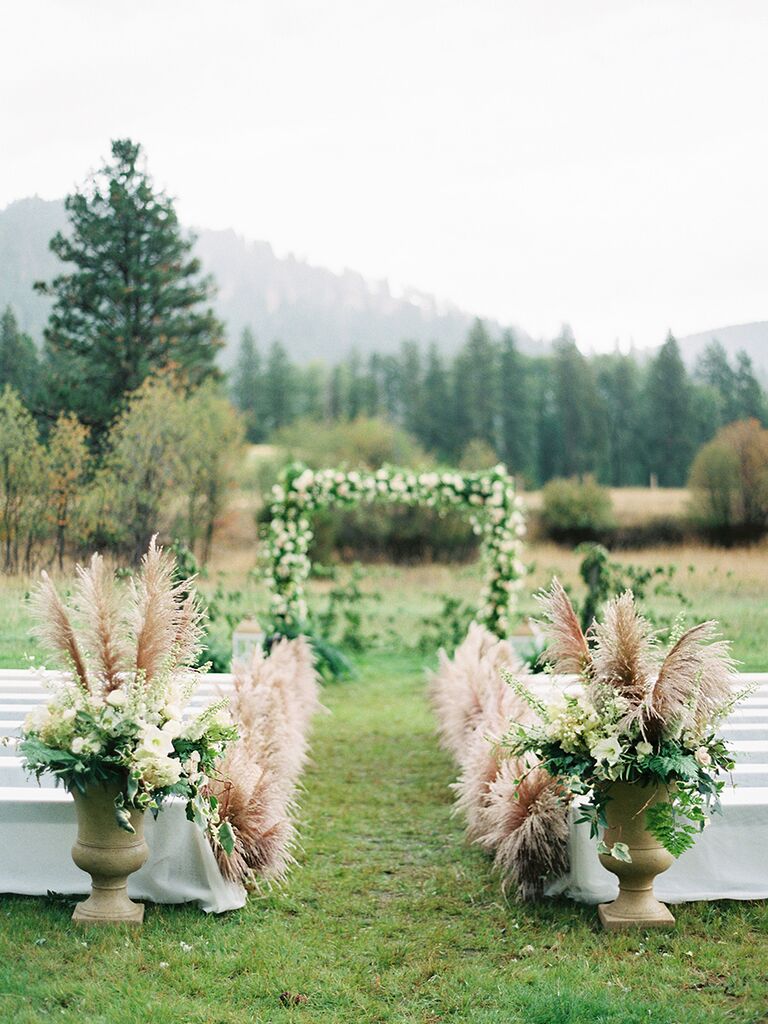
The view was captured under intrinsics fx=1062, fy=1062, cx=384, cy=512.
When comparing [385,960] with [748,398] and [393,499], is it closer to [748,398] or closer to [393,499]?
[393,499]

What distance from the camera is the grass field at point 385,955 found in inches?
115

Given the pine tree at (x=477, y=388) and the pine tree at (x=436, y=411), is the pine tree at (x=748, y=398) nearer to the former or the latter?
the pine tree at (x=477, y=388)

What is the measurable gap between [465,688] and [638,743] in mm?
2575

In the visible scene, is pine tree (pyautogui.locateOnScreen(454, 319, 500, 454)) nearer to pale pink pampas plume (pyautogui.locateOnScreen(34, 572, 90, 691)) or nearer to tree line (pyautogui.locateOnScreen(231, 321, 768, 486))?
tree line (pyautogui.locateOnScreen(231, 321, 768, 486))

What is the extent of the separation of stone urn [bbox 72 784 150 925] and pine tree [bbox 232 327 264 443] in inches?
275

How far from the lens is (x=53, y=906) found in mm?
3641

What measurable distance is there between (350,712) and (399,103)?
4917mm

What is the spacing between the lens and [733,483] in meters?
9.70

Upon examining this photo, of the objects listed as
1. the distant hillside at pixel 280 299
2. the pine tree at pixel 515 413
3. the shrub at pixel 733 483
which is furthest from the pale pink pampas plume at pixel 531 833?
the pine tree at pixel 515 413

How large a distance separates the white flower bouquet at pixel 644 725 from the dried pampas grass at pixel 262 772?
1.10 metres

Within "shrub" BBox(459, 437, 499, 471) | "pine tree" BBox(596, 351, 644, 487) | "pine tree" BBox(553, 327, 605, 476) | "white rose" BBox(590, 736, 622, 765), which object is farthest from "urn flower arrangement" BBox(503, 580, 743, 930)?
"shrub" BBox(459, 437, 499, 471)

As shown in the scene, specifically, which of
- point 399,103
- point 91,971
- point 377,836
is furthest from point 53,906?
point 399,103

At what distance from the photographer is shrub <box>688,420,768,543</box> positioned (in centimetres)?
940

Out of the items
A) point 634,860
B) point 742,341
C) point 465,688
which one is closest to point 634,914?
point 634,860
